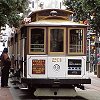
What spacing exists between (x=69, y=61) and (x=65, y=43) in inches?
27.4

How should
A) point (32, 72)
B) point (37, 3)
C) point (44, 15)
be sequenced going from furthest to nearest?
1. point (37, 3)
2. point (44, 15)
3. point (32, 72)

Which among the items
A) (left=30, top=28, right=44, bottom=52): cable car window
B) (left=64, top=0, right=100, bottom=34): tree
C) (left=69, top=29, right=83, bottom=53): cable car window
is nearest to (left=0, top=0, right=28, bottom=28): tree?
(left=30, top=28, right=44, bottom=52): cable car window

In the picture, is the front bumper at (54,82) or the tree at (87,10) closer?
the front bumper at (54,82)

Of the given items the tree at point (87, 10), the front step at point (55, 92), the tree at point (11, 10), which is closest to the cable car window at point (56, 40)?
the front step at point (55, 92)

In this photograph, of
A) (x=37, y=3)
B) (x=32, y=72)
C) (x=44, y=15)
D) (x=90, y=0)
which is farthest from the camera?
(x=37, y=3)

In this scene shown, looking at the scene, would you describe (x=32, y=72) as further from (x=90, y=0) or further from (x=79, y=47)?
(x=90, y=0)

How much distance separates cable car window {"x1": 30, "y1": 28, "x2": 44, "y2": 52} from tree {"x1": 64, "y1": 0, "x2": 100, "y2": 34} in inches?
303

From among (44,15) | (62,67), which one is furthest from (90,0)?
(62,67)

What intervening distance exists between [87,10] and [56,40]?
10.5 m

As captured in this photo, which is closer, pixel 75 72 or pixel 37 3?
pixel 75 72

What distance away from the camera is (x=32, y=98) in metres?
16.5

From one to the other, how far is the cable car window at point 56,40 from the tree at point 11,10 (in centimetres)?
332

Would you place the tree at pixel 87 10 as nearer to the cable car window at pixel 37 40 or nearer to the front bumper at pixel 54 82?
the cable car window at pixel 37 40

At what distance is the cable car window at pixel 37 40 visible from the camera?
16.0 metres
